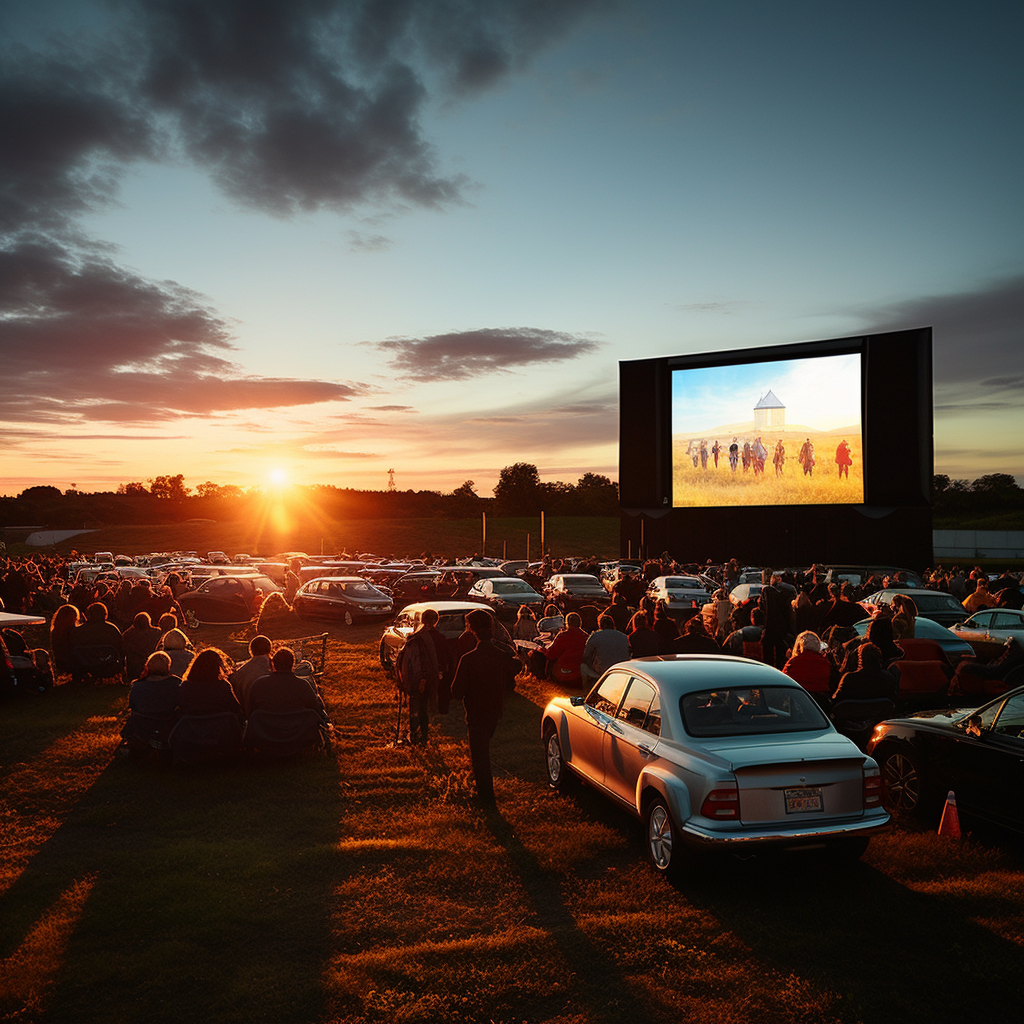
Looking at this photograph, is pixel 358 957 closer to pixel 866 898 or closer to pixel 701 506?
pixel 866 898

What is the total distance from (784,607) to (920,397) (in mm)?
26794

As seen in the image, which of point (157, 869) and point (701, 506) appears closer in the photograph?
point (157, 869)

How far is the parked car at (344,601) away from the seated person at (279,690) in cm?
1597

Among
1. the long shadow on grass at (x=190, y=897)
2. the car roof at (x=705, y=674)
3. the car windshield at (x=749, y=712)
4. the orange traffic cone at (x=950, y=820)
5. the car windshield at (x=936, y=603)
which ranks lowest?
the long shadow on grass at (x=190, y=897)

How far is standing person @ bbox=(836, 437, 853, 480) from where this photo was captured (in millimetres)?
36963

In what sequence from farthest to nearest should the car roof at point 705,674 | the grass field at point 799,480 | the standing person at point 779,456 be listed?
the standing person at point 779,456
the grass field at point 799,480
the car roof at point 705,674

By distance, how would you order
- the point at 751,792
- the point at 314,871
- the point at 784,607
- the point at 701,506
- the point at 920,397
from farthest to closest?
the point at 701,506
the point at 920,397
the point at 784,607
the point at 314,871
the point at 751,792

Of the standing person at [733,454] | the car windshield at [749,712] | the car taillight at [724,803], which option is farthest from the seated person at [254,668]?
the standing person at [733,454]

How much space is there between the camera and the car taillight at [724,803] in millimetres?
Answer: 5719

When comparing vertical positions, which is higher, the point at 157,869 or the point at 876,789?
the point at 876,789

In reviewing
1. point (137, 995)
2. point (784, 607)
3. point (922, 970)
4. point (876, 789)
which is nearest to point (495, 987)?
point (137, 995)

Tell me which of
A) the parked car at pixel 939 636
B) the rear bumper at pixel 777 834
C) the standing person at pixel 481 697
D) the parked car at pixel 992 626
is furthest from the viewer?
the parked car at pixel 992 626

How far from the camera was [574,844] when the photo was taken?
7.08 metres

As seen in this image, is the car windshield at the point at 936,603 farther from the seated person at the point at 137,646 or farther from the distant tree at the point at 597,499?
the distant tree at the point at 597,499
